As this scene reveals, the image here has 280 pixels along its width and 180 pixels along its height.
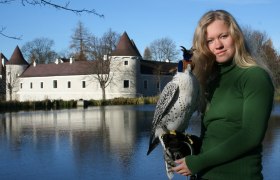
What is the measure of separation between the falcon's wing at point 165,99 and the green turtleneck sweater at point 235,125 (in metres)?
0.34

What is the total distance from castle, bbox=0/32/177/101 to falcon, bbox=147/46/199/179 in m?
53.6

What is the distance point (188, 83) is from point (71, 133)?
1603 cm

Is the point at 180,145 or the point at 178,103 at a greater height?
the point at 178,103

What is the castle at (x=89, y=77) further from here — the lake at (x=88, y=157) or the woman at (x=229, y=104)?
the woman at (x=229, y=104)

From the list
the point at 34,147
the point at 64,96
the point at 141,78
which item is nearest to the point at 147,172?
the point at 34,147

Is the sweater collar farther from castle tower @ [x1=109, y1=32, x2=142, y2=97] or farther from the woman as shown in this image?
castle tower @ [x1=109, y1=32, x2=142, y2=97]

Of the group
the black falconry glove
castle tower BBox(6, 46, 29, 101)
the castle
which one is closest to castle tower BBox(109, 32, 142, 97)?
the castle

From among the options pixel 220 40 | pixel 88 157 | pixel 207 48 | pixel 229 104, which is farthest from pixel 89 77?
pixel 229 104

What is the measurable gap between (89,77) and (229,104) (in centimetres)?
6287

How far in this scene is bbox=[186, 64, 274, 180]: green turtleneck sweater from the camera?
7.07ft

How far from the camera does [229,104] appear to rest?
7.56ft

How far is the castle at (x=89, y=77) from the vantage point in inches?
2450

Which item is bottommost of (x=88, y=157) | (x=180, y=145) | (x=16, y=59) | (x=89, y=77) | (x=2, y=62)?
(x=88, y=157)

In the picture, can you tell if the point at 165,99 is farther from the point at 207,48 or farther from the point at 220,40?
the point at 220,40
